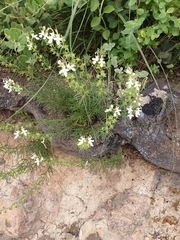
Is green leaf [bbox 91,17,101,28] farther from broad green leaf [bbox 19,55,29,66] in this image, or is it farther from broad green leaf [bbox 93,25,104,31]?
broad green leaf [bbox 19,55,29,66]

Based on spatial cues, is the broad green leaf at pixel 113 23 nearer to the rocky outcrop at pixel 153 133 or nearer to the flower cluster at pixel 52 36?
the rocky outcrop at pixel 153 133

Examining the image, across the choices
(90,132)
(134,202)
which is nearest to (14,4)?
(90,132)

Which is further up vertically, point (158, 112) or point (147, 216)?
point (158, 112)

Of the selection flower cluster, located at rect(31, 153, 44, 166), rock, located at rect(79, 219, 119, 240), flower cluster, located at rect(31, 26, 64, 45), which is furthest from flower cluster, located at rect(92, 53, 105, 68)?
rock, located at rect(79, 219, 119, 240)

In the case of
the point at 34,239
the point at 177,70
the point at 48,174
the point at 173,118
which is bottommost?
the point at 34,239

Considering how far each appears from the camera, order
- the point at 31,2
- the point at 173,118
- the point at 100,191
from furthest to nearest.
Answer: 1. the point at 100,191
2. the point at 173,118
3. the point at 31,2

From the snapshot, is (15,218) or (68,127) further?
(15,218)

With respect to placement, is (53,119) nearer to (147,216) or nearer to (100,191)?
(100,191)

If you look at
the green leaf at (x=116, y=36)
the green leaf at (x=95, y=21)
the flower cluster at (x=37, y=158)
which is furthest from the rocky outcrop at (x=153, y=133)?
the green leaf at (x=95, y=21)
